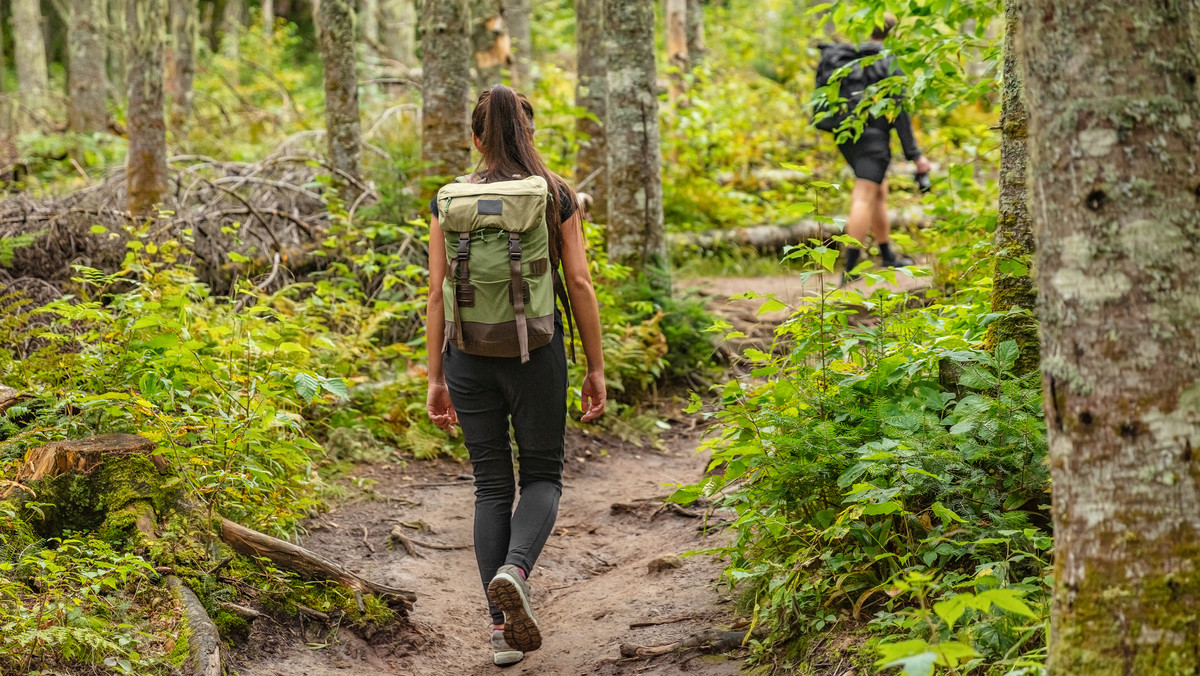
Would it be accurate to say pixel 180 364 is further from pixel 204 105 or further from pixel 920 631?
pixel 204 105

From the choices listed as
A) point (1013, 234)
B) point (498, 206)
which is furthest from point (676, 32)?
point (498, 206)

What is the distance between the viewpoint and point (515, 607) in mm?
3645

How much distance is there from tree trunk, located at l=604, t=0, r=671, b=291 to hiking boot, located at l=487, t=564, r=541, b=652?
4921 mm

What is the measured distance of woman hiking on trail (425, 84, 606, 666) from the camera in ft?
12.0

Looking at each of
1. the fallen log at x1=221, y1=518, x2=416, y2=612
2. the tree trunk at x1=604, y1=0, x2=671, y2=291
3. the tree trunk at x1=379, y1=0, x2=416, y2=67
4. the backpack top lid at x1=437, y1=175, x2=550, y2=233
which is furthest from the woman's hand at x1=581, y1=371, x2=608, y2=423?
the tree trunk at x1=379, y1=0, x2=416, y2=67

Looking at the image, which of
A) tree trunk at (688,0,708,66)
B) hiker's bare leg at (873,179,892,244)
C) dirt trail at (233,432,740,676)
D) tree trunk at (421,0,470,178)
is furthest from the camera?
tree trunk at (688,0,708,66)

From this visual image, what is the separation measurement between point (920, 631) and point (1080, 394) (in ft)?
3.41

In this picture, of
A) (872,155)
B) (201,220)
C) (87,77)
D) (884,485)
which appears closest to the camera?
(884,485)

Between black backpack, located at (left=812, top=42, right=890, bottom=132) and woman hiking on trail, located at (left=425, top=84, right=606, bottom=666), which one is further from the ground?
black backpack, located at (left=812, top=42, right=890, bottom=132)

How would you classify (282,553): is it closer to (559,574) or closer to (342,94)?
(559,574)

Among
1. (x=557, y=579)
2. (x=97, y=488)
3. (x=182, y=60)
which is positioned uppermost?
(x=182, y=60)

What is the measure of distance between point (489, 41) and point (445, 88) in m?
3.24

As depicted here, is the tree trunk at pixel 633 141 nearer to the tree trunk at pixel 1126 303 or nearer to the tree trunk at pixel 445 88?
the tree trunk at pixel 445 88

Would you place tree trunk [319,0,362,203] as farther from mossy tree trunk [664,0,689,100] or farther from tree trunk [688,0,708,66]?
tree trunk [688,0,708,66]
